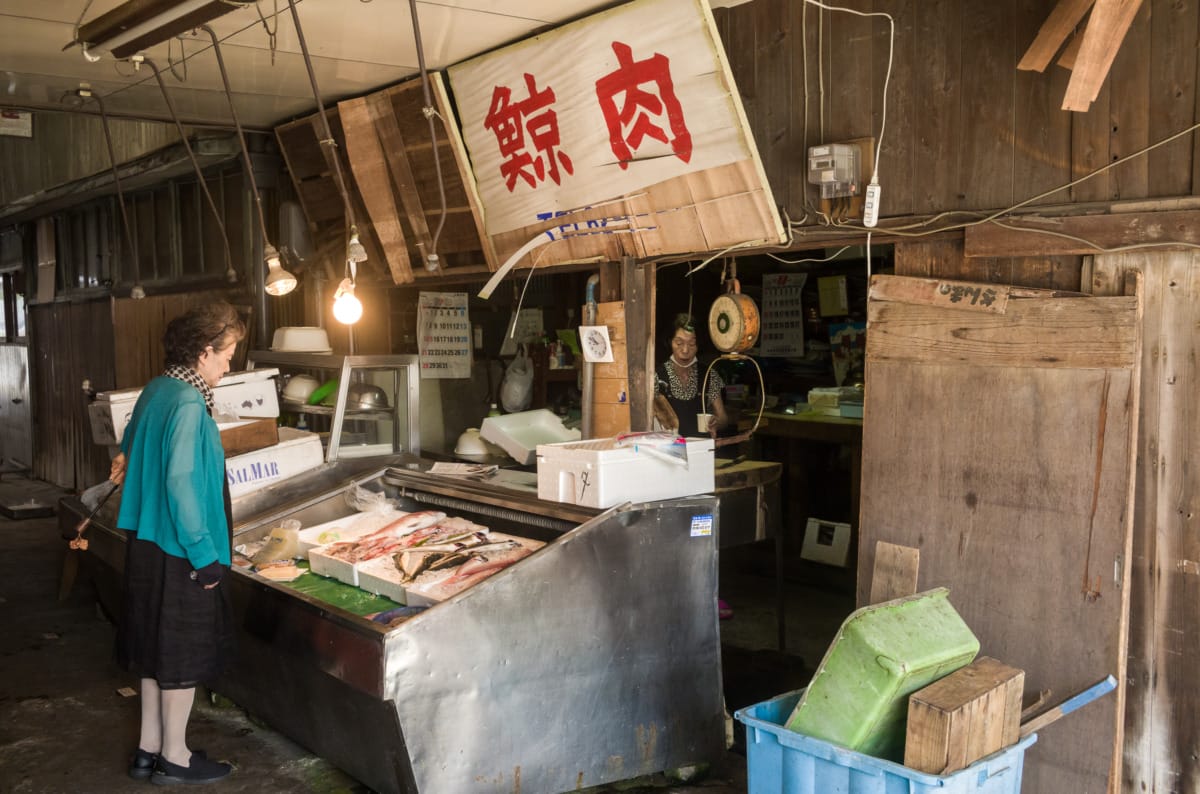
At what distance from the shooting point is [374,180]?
7.56m

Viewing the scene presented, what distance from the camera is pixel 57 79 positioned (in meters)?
7.02

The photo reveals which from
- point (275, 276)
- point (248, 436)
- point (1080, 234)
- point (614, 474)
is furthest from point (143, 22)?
point (1080, 234)

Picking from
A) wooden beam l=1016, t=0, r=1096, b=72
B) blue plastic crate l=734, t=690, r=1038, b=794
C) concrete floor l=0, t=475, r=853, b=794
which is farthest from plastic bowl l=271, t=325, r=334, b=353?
wooden beam l=1016, t=0, r=1096, b=72

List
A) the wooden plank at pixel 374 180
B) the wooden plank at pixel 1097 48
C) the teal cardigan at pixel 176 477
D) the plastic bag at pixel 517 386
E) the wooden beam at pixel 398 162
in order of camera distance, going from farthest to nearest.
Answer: the plastic bag at pixel 517 386
the wooden plank at pixel 374 180
the wooden beam at pixel 398 162
the teal cardigan at pixel 176 477
the wooden plank at pixel 1097 48

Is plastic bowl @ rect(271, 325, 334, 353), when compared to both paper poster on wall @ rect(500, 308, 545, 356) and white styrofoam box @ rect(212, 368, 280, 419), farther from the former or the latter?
paper poster on wall @ rect(500, 308, 545, 356)

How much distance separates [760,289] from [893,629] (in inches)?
322

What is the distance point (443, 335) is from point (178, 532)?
483 centimetres

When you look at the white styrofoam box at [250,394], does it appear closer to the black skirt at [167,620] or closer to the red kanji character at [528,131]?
the black skirt at [167,620]

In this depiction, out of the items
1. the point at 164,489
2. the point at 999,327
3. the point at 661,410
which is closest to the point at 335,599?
the point at 164,489

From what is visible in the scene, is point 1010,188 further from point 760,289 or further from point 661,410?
point 760,289

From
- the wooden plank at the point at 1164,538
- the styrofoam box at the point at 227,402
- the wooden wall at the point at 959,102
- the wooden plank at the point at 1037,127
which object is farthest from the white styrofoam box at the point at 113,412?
the wooden plank at the point at 1164,538

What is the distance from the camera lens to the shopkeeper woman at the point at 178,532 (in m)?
4.64

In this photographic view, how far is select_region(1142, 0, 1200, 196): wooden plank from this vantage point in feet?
12.4

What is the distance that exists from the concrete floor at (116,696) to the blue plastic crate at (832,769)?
133cm
